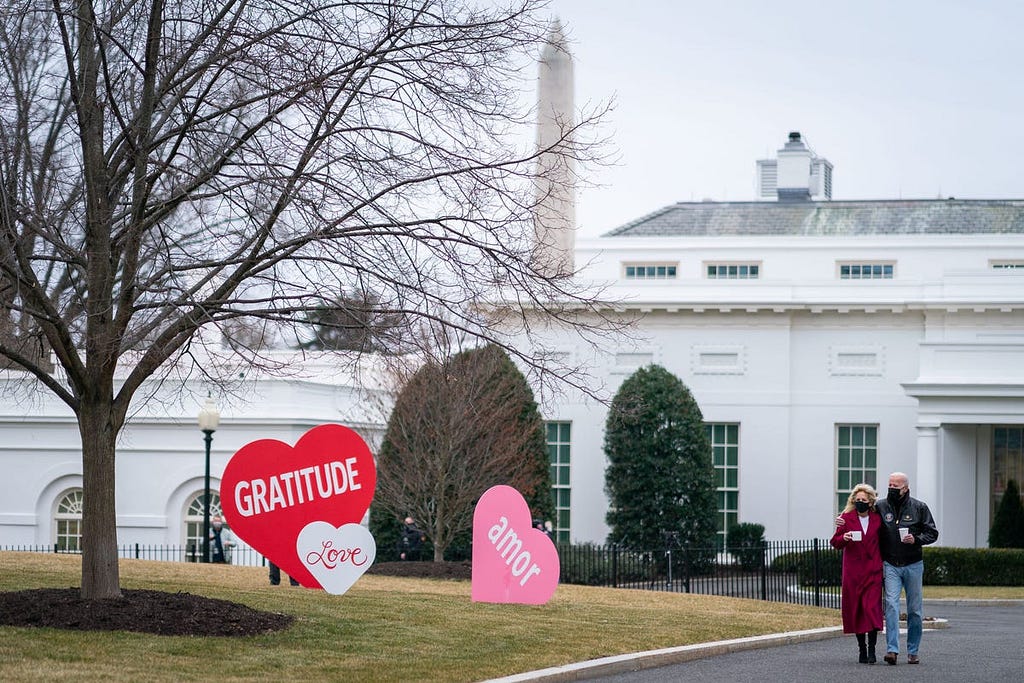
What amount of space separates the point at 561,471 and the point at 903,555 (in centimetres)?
2609

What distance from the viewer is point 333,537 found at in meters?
17.1

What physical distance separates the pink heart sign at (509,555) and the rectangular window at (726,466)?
21086mm

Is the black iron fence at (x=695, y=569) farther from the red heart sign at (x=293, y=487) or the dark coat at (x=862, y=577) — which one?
the dark coat at (x=862, y=577)

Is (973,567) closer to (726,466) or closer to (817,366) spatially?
(817,366)

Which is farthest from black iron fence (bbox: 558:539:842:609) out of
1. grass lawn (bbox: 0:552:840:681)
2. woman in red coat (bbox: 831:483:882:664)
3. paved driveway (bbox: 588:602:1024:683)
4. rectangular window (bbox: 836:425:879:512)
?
woman in red coat (bbox: 831:483:882:664)

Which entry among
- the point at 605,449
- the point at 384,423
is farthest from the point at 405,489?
the point at 605,449

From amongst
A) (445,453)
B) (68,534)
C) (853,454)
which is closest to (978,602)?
(445,453)

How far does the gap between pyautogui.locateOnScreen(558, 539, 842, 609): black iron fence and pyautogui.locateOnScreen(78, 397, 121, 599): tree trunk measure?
13412mm

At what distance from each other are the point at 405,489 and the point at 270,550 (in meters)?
13.5

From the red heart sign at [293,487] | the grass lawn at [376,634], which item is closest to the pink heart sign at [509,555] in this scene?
the grass lawn at [376,634]

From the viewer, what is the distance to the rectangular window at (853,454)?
38625mm

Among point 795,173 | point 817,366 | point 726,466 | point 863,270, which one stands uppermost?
A: point 795,173

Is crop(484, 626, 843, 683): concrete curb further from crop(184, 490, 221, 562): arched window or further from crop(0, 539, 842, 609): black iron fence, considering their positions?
crop(184, 490, 221, 562): arched window

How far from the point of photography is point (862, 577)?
14133mm
